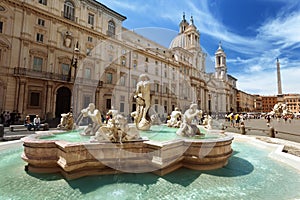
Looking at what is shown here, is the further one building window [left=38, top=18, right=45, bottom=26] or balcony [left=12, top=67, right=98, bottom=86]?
building window [left=38, top=18, right=45, bottom=26]

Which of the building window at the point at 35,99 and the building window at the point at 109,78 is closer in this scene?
the building window at the point at 35,99

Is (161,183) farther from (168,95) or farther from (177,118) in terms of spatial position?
(168,95)

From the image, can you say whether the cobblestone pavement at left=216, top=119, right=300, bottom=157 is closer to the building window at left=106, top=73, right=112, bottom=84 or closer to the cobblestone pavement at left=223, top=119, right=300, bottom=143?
the cobblestone pavement at left=223, top=119, right=300, bottom=143

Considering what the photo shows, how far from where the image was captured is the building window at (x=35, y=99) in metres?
17.0

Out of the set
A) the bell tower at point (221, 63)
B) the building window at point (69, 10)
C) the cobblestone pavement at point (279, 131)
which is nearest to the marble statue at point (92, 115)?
the cobblestone pavement at point (279, 131)

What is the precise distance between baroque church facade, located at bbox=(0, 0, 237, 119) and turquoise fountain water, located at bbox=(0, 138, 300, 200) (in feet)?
36.3

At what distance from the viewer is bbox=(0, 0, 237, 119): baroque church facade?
16.0m

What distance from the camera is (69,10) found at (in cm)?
2050

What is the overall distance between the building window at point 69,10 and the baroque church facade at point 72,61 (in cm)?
12

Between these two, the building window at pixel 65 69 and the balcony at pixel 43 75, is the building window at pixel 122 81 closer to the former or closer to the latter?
the balcony at pixel 43 75

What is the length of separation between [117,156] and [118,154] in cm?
5

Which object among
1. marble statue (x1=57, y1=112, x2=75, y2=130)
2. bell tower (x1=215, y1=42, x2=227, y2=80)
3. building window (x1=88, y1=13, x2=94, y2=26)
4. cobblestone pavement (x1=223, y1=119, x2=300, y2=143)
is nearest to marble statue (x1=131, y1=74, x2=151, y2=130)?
marble statue (x1=57, y1=112, x2=75, y2=130)

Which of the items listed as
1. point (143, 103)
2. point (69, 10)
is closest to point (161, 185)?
point (143, 103)

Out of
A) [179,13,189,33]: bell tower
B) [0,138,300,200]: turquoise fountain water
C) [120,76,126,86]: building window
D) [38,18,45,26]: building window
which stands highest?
[179,13,189,33]: bell tower
